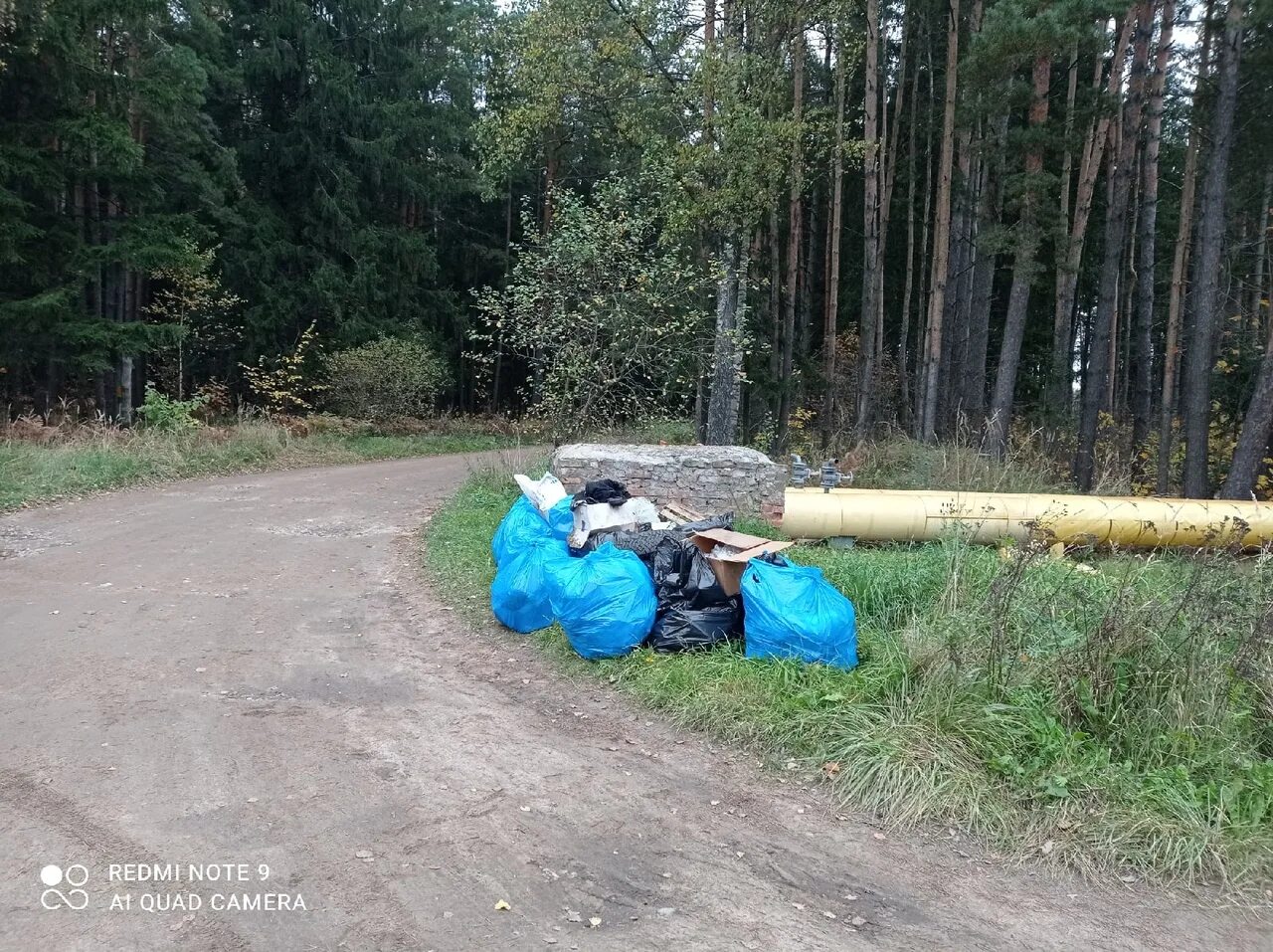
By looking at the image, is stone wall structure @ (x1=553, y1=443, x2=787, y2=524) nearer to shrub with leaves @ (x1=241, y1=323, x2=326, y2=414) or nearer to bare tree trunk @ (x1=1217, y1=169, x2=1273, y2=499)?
bare tree trunk @ (x1=1217, y1=169, x2=1273, y2=499)

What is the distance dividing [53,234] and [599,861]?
778 inches

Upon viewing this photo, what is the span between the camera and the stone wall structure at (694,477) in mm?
10250

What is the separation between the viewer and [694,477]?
1031 cm

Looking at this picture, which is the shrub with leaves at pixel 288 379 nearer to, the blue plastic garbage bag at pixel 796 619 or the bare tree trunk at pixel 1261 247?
the blue plastic garbage bag at pixel 796 619

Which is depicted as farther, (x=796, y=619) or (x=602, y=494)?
(x=602, y=494)

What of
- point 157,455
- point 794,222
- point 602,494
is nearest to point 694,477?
point 602,494

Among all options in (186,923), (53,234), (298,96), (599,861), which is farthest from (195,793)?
(298,96)

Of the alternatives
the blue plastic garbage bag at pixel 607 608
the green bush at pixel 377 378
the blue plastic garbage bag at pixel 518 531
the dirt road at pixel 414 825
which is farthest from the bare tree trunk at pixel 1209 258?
the green bush at pixel 377 378

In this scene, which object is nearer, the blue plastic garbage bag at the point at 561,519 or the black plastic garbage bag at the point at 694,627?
the black plastic garbage bag at the point at 694,627

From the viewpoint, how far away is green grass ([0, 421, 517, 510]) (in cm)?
1272

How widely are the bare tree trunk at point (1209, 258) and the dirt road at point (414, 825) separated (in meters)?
11.1

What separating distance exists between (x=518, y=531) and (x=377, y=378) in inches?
667

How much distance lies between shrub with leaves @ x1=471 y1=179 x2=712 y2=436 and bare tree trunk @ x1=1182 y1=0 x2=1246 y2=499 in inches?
275

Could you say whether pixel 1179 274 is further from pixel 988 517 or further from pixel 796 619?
pixel 796 619
